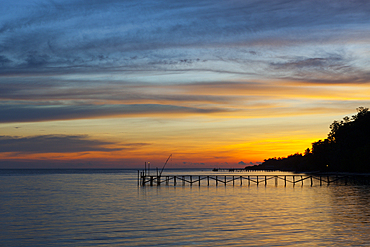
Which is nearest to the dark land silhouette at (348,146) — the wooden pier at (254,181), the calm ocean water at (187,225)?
the wooden pier at (254,181)

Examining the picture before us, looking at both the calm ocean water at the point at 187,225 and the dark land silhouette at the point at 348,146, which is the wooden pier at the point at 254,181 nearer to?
the dark land silhouette at the point at 348,146

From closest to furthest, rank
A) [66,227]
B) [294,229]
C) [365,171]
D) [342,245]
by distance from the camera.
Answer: [342,245] < [294,229] < [66,227] < [365,171]

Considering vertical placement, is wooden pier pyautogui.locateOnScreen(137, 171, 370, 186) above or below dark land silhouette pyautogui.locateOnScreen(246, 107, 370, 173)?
below

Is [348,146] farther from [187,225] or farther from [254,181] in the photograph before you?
[187,225]

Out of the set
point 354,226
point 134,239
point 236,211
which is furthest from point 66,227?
point 354,226

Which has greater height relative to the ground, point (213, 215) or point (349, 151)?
point (349, 151)

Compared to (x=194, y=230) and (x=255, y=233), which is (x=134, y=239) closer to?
(x=194, y=230)

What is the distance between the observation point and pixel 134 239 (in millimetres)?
20734

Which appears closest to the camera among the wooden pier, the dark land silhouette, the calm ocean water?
the calm ocean water

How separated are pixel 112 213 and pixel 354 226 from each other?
1839 cm

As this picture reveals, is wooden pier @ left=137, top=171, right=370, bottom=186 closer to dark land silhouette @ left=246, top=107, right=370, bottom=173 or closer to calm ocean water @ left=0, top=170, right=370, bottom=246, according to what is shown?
dark land silhouette @ left=246, top=107, right=370, bottom=173

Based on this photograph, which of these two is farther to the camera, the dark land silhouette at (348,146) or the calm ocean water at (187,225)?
the dark land silhouette at (348,146)

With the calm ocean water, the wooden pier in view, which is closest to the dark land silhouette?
the wooden pier

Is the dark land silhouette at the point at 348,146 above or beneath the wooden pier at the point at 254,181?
above
